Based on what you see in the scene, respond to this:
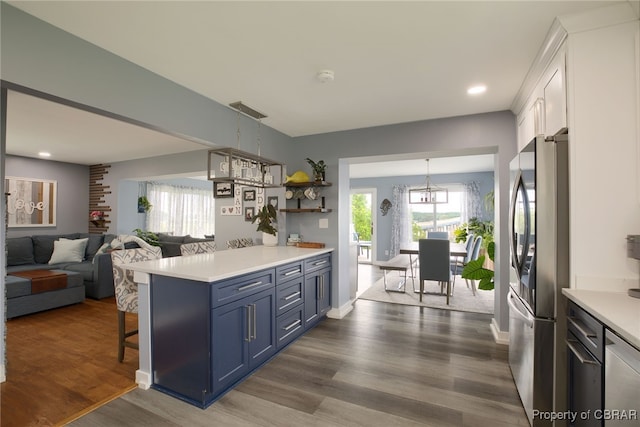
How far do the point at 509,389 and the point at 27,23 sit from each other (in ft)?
12.7

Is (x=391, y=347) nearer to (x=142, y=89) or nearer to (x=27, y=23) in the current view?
(x=142, y=89)

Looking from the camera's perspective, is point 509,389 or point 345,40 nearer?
point 345,40

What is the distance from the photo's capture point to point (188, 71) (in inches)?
89.0

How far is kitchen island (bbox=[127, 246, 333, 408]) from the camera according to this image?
1.99m

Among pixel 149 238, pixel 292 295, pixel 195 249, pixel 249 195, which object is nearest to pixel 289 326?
pixel 292 295

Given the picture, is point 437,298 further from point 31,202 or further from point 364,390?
point 31,202

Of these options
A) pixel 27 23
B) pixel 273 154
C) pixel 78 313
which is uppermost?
pixel 27 23

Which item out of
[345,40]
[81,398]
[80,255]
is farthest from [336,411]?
[80,255]

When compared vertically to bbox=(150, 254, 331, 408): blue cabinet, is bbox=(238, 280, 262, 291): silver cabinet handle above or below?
above

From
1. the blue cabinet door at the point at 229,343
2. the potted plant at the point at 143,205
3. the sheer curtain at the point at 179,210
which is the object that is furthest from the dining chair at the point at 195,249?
the sheer curtain at the point at 179,210

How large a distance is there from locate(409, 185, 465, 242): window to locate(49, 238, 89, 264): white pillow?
7.48 m

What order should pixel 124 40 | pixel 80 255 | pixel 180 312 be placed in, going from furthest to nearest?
pixel 80 255 < pixel 180 312 < pixel 124 40

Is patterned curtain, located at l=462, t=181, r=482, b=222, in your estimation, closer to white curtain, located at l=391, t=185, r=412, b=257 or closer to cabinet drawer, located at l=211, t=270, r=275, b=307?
white curtain, located at l=391, t=185, r=412, b=257

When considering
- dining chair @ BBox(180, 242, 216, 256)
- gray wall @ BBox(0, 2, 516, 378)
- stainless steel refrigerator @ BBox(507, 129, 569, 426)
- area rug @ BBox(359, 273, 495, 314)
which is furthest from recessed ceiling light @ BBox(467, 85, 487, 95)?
dining chair @ BBox(180, 242, 216, 256)
